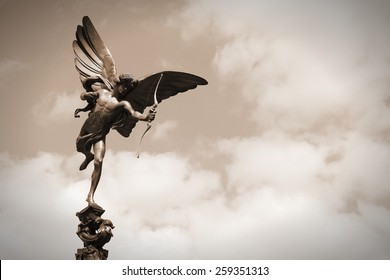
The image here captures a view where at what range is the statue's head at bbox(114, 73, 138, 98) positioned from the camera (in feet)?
29.0

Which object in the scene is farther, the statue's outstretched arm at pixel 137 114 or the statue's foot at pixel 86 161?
the statue's foot at pixel 86 161

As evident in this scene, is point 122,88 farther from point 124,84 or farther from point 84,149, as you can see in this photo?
point 84,149

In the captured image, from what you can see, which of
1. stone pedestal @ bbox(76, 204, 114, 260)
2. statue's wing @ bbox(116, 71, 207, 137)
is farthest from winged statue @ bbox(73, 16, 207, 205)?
stone pedestal @ bbox(76, 204, 114, 260)

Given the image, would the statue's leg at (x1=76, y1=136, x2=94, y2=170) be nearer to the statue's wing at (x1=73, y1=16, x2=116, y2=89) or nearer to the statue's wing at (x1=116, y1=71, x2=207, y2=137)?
the statue's wing at (x1=116, y1=71, x2=207, y2=137)

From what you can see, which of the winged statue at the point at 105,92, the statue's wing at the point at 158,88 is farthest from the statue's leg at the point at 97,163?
the statue's wing at the point at 158,88

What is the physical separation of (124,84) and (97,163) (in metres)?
1.34

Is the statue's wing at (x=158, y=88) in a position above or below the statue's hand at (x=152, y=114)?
above

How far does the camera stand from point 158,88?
9367 mm

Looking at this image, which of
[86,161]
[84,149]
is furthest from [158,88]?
[86,161]

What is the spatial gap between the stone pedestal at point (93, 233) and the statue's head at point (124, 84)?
190cm

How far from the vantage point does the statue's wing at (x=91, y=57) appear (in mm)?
9305

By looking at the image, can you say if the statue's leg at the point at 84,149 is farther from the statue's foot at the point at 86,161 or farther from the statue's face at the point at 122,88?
the statue's face at the point at 122,88
